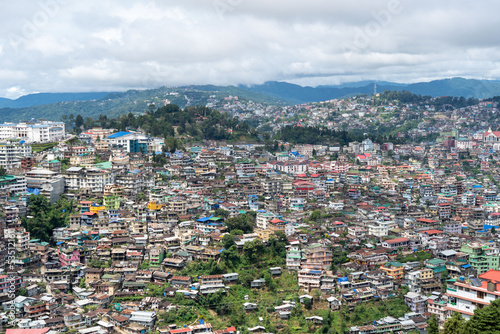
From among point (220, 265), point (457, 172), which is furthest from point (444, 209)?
point (220, 265)

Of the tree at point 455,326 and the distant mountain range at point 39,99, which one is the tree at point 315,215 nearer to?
the tree at point 455,326

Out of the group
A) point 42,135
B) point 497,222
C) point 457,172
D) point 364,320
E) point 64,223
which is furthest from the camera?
point 457,172

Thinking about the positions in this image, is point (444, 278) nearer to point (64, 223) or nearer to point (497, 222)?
point (497, 222)

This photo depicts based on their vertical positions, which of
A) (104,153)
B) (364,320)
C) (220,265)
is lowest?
(364,320)

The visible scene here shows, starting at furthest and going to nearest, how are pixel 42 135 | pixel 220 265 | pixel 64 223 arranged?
1. pixel 42 135
2. pixel 64 223
3. pixel 220 265

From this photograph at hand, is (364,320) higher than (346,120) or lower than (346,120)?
lower

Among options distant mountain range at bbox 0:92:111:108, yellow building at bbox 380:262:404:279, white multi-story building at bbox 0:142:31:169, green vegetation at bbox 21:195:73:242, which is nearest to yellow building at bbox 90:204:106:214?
green vegetation at bbox 21:195:73:242

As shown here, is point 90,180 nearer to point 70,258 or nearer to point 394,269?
point 70,258
